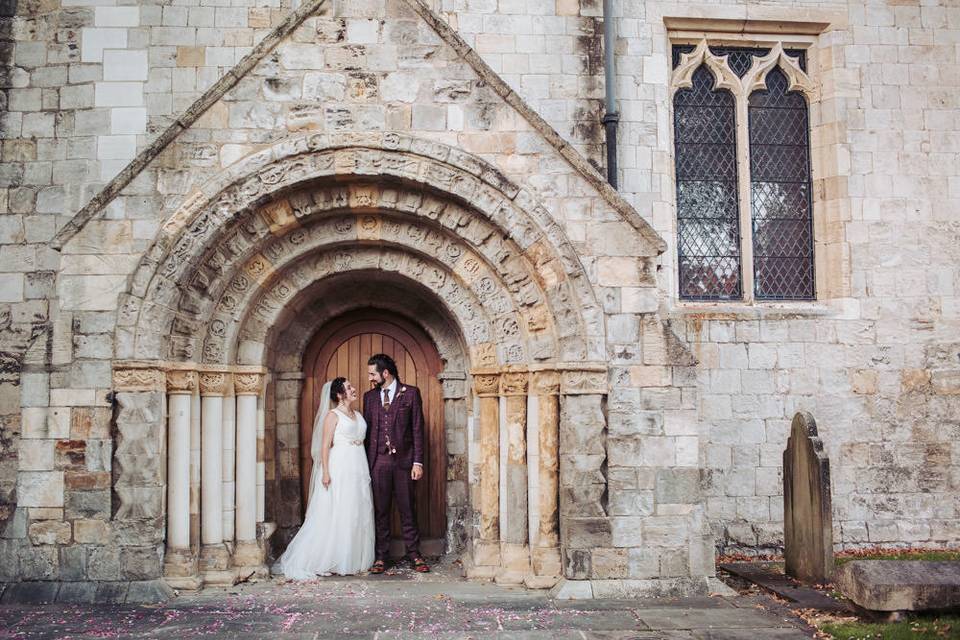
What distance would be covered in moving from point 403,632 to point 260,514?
2438mm

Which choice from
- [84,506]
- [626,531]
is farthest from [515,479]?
[84,506]

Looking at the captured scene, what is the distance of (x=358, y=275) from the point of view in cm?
793

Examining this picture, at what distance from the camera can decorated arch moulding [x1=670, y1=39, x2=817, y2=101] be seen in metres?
9.41

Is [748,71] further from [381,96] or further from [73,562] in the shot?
[73,562]

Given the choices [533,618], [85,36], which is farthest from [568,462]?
[85,36]

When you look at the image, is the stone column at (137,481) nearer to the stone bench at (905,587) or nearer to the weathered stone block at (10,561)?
the weathered stone block at (10,561)

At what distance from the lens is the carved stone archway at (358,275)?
6.97 meters

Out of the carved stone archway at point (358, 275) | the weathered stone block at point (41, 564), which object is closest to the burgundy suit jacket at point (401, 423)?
the carved stone archway at point (358, 275)

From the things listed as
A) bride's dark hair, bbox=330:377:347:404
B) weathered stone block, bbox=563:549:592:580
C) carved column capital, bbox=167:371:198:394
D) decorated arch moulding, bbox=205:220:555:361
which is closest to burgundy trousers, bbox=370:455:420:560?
bride's dark hair, bbox=330:377:347:404

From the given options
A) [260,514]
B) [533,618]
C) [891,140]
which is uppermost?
[891,140]

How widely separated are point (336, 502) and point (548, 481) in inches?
82.7

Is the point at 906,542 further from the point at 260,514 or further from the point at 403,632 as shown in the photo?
the point at 260,514

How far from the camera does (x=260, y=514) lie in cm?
773

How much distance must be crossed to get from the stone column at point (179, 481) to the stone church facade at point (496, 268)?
0.09ft
